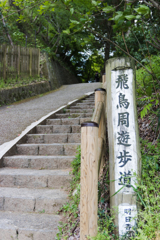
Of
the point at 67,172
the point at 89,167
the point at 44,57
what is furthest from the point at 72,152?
the point at 44,57

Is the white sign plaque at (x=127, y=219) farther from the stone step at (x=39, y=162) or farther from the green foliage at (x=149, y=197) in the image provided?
the stone step at (x=39, y=162)

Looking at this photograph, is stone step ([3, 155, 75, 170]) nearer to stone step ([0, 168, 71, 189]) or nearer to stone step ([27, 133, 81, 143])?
stone step ([0, 168, 71, 189])

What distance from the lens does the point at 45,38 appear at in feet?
47.5

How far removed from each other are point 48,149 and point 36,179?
91 centimetres

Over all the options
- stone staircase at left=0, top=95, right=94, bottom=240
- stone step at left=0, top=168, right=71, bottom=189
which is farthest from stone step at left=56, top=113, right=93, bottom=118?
stone step at left=0, top=168, right=71, bottom=189

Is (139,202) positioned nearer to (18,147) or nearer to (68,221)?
(68,221)

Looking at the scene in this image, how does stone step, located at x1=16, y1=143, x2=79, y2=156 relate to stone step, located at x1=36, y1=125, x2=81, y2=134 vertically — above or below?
below

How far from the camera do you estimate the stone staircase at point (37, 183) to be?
97.0 inches

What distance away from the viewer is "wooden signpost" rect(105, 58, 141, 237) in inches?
85.7

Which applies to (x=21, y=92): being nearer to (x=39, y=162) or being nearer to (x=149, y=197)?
(x=39, y=162)

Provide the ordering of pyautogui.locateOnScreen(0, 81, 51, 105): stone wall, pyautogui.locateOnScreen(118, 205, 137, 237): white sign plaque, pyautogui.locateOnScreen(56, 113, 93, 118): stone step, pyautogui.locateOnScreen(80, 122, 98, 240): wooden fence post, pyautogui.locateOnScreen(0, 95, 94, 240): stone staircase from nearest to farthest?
pyautogui.locateOnScreen(80, 122, 98, 240): wooden fence post, pyautogui.locateOnScreen(118, 205, 137, 237): white sign plaque, pyautogui.locateOnScreen(0, 95, 94, 240): stone staircase, pyautogui.locateOnScreen(56, 113, 93, 118): stone step, pyautogui.locateOnScreen(0, 81, 51, 105): stone wall

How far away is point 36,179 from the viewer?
3.34 metres

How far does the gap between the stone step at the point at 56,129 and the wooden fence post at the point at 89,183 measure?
3009 millimetres

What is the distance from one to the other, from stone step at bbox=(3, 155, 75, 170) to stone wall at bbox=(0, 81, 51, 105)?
448cm
